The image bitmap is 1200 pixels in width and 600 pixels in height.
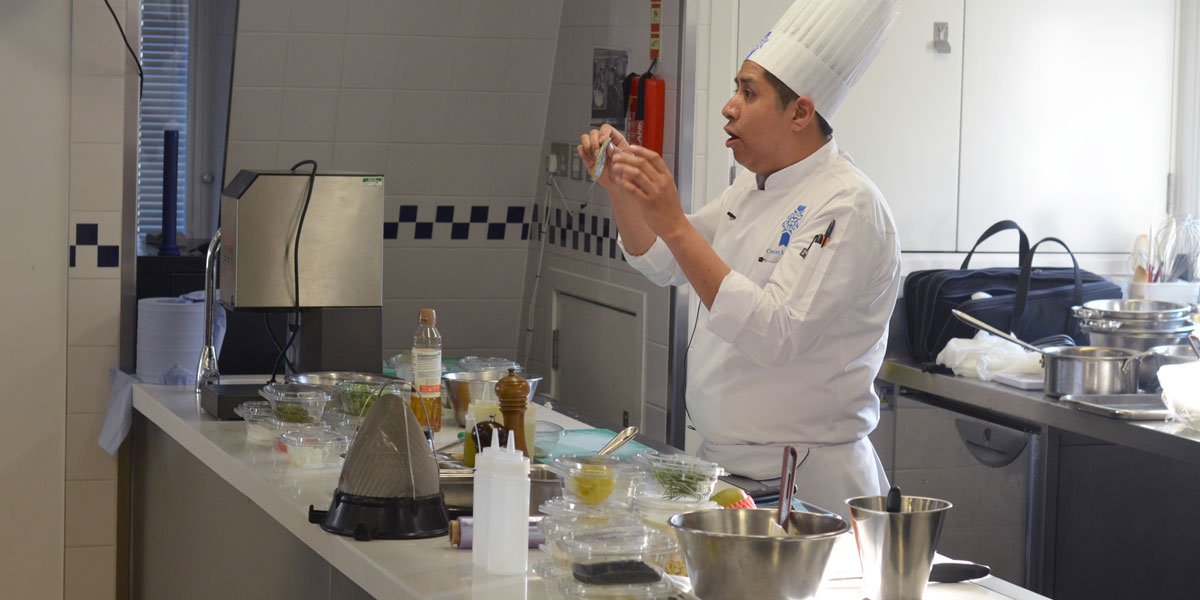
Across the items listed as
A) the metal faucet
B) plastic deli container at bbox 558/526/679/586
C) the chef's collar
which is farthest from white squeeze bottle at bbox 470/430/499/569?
the metal faucet

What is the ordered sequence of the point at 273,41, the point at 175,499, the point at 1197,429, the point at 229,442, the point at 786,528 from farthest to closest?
the point at 273,41 < the point at 175,499 < the point at 1197,429 < the point at 229,442 < the point at 786,528

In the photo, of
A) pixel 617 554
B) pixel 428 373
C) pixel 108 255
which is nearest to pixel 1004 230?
pixel 428 373

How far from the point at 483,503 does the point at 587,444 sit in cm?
91

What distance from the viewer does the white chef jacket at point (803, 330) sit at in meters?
2.53

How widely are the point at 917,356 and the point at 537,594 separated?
8.11 ft

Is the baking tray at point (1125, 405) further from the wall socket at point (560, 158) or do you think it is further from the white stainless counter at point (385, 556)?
the wall socket at point (560, 158)

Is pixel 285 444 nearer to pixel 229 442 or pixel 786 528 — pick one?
pixel 229 442

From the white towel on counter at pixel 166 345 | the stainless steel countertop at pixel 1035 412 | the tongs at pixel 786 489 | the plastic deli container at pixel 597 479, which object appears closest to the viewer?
the tongs at pixel 786 489

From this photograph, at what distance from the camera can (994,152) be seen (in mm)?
4160

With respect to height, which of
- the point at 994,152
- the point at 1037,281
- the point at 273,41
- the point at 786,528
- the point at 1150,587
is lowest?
the point at 1150,587

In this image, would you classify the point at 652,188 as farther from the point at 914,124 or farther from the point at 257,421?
the point at 914,124

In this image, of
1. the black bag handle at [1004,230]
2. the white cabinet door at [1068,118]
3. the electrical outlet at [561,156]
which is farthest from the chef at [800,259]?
the electrical outlet at [561,156]

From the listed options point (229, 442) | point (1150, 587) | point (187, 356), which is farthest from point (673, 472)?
point (1150, 587)

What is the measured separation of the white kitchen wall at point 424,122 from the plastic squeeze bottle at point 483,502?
288 centimetres
